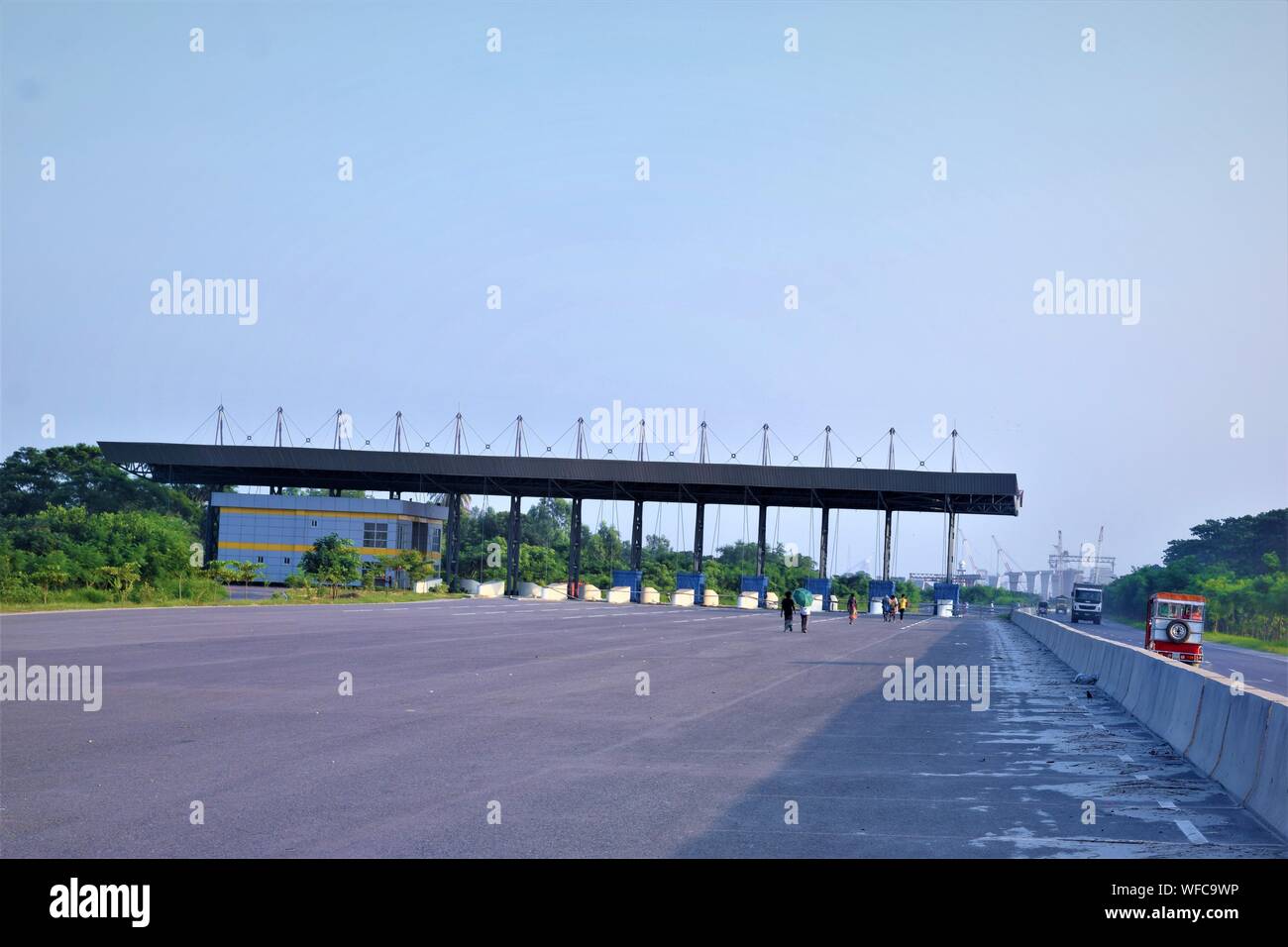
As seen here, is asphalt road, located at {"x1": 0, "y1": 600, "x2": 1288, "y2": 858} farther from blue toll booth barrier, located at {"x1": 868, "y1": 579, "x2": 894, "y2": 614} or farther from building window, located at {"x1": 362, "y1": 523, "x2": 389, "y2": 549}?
blue toll booth barrier, located at {"x1": 868, "y1": 579, "x2": 894, "y2": 614}

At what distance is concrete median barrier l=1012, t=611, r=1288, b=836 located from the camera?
10.8 metres

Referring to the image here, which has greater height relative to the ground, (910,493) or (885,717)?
(910,493)

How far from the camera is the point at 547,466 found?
86.3 meters

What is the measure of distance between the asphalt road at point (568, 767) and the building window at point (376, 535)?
64.2 metres

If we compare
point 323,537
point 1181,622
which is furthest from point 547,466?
point 1181,622

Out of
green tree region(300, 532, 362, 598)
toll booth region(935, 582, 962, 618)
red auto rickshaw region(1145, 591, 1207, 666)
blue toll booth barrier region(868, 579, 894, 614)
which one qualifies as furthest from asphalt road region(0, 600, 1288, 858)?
toll booth region(935, 582, 962, 618)

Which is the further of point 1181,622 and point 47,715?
point 1181,622

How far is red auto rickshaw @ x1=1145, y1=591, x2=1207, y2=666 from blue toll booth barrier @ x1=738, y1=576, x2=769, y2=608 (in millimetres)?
53818

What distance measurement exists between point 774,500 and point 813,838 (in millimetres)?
88048

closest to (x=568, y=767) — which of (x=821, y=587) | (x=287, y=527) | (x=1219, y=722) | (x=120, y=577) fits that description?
(x=1219, y=722)

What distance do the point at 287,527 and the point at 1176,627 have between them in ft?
220
